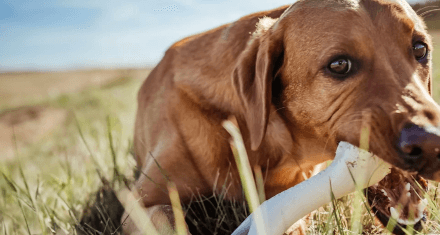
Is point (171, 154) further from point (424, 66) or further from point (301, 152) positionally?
point (424, 66)

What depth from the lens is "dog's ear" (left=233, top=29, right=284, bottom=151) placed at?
2.09m

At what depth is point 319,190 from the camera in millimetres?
1592

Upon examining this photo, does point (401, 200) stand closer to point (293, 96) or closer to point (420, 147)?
point (420, 147)

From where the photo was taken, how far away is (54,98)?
36.1 feet

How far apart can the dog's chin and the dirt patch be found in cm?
607

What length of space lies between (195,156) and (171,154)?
0.51 feet

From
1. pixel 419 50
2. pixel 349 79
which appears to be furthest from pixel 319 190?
pixel 419 50

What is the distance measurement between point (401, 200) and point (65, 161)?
140 inches

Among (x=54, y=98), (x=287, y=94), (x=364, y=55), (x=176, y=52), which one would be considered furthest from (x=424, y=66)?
(x=54, y=98)

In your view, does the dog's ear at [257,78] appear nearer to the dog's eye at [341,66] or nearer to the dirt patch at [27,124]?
the dog's eye at [341,66]

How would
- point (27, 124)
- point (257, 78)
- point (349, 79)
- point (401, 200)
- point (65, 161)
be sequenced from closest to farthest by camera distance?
point (401, 200) → point (349, 79) → point (257, 78) → point (65, 161) → point (27, 124)

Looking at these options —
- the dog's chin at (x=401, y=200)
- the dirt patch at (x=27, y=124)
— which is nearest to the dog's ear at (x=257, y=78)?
the dog's chin at (x=401, y=200)

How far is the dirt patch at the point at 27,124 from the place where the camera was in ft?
24.1

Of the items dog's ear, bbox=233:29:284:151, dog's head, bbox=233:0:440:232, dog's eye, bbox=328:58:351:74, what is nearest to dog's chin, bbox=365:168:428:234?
dog's head, bbox=233:0:440:232
